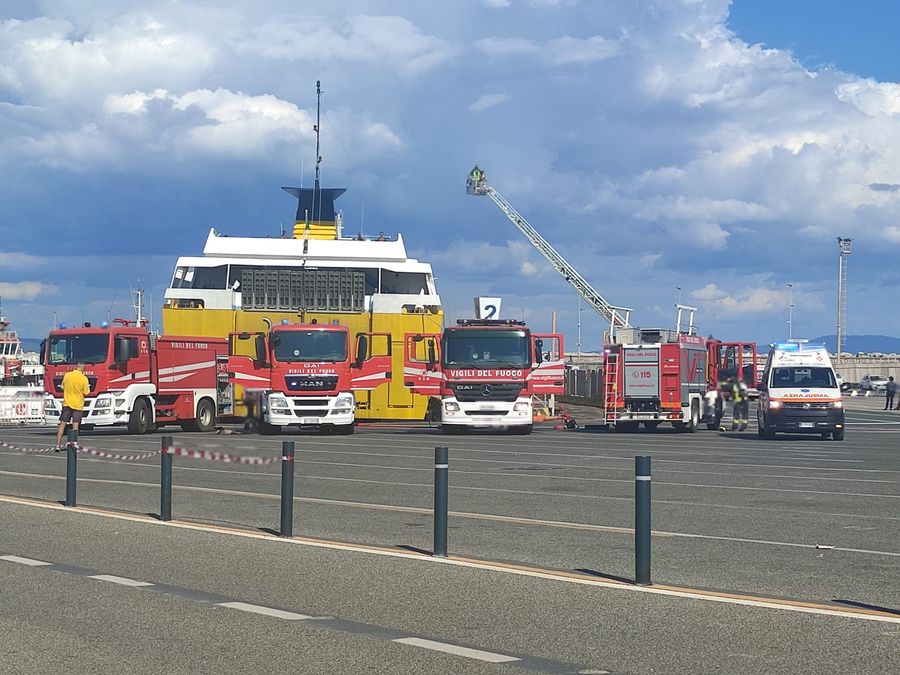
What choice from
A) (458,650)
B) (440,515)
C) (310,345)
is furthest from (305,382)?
(458,650)

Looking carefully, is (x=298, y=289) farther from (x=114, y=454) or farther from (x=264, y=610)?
(x=264, y=610)

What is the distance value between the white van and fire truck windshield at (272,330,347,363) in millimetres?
11061

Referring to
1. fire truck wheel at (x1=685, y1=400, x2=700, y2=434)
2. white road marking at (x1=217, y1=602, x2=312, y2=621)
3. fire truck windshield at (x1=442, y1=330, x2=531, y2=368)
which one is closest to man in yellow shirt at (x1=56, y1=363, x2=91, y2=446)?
fire truck windshield at (x1=442, y1=330, x2=531, y2=368)

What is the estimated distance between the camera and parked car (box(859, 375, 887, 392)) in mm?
108606

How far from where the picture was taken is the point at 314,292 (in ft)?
142

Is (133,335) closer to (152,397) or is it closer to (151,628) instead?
(152,397)

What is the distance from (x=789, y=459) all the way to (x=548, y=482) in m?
8.12

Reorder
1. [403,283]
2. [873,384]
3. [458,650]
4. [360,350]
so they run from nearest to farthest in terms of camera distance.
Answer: [458,650]
[360,350]
[403,283]
[873,384]

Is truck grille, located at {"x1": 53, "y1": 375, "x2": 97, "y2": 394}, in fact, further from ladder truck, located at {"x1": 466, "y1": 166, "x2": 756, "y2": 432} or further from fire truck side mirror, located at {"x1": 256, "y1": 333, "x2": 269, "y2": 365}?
ladder truck, located at {"x1": 466, "y1": 166, "x2": 756, "y2": 432}

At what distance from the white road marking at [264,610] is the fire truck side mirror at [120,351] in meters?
26.3

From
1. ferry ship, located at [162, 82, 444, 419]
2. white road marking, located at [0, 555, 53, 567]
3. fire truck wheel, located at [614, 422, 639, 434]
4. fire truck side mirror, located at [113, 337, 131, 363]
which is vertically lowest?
white road marking, located at [0, 555, 53, 567]

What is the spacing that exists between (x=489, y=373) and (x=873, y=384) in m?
80.6

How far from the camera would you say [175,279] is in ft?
148

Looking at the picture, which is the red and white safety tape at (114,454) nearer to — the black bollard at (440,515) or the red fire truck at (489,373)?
the black bollard at (440,515)
